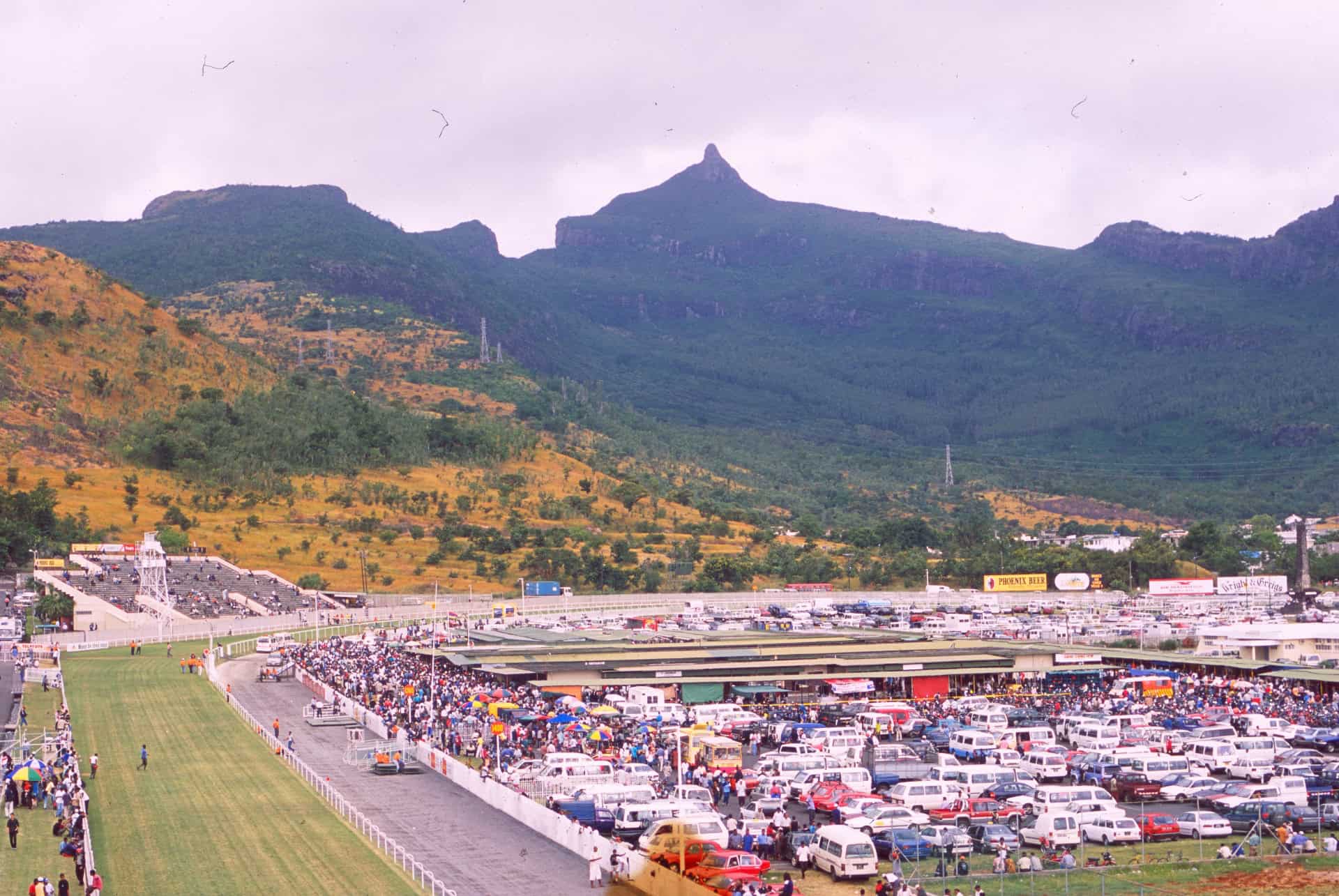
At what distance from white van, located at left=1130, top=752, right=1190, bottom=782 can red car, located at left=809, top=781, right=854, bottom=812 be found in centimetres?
792

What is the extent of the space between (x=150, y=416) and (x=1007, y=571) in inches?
2974

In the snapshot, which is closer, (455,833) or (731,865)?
(731,865)

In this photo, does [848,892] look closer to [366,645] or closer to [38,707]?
[38,707]

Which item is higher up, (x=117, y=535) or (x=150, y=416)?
(x=150, y=416)

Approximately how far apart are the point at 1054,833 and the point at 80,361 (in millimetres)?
128946

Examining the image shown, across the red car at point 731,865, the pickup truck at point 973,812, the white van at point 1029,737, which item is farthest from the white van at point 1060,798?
the white van at point 1029,737

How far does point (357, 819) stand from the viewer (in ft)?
109

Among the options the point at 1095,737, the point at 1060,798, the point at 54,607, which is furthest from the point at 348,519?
the point at 1060,798

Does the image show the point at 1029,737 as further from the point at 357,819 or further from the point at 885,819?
the point at 357,819

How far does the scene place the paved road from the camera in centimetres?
2761

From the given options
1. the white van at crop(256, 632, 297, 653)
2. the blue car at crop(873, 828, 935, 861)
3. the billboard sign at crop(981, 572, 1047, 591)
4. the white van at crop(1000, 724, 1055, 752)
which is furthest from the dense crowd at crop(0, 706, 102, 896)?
the billboard sign at crop(981, 572, 1047, 591)

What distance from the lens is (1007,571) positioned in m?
118

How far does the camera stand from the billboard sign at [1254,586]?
10400 centimetres

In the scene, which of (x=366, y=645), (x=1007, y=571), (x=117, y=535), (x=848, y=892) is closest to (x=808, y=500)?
(x=1007, y=571)
